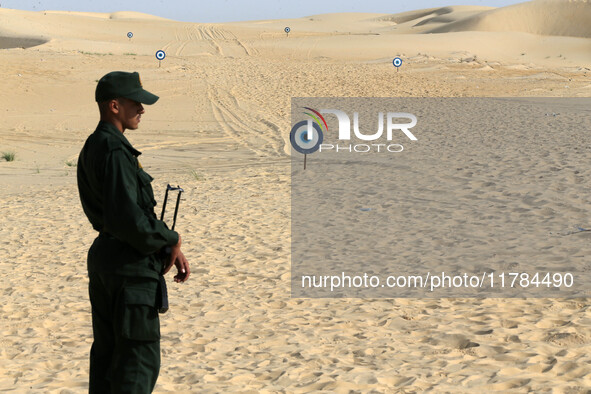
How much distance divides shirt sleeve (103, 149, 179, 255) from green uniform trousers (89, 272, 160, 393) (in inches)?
7.7

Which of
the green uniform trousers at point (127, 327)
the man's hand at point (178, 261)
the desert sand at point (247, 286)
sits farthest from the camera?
the desert sand at point (247, 286)

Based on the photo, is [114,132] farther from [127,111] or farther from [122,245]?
[122,245]

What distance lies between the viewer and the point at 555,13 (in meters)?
75.0

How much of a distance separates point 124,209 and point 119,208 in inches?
0.8

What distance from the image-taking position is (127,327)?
3289 millimetres

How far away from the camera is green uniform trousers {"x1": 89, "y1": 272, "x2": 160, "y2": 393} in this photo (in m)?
3.30

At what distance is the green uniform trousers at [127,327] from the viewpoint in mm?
3303

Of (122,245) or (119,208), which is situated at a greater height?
(119,208)

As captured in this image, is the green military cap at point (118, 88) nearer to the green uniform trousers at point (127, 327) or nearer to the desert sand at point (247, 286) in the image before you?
the green uniform trousers at point (127, 327)

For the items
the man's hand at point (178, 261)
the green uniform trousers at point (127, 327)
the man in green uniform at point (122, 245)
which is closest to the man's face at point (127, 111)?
the man in green uniform at point (122, 245)

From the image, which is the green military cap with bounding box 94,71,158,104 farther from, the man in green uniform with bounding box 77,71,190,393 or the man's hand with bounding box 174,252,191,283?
the man's hand with bounding box 174,252,191,283

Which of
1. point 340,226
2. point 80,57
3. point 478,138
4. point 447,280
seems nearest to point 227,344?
point 447,280

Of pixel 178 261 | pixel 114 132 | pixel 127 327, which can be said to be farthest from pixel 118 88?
pixel 127 327

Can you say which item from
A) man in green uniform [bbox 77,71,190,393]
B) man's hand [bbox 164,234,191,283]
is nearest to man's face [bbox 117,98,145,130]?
man in green uniform [bbox 77,71,190,393]
